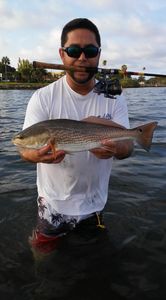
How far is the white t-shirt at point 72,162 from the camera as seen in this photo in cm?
517

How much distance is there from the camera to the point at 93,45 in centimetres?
507

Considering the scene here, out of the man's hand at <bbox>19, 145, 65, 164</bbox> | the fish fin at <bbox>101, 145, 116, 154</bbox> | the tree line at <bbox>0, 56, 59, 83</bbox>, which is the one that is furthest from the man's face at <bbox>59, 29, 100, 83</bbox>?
the tree line at <bbox>0, 56, 59, 83</bbox>

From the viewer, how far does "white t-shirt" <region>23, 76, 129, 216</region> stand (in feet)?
17.0

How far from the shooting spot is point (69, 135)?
4652 mm

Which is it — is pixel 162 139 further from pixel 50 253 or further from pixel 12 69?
pixel 12 69

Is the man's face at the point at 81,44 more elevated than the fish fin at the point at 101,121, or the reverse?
the man's face at the point at 81,44

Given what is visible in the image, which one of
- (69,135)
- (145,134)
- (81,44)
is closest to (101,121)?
(69,135)

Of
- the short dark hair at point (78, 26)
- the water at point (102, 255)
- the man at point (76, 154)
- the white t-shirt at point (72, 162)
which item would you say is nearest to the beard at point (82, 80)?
the man at point (76, 154)

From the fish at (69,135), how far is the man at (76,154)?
0.13m

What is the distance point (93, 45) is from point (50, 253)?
3050 millimetres

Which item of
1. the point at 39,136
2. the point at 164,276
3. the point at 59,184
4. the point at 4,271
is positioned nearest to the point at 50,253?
the point at 4,271

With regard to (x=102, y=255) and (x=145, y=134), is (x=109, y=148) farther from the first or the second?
(x=102, y=255)

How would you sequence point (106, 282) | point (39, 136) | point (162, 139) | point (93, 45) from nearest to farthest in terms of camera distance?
point (39, 136), point (93, 45), point (106, 282), point (162, 139)

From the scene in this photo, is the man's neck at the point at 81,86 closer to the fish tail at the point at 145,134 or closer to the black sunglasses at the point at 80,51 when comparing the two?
the black sunglasses at the point at 80,51
